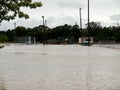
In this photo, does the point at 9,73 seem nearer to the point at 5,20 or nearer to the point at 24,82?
the point at 24,82

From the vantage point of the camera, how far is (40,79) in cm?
1844

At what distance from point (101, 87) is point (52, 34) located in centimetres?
12371

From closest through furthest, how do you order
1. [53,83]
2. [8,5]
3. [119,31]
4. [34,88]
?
[8,5] → [34,88] → [53,83] → [119,31]

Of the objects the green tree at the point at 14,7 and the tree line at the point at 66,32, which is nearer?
the green tree at the point at 14,7

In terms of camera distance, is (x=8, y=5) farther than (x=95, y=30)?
No

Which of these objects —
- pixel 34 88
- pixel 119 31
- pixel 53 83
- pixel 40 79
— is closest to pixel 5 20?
pixel 34 88

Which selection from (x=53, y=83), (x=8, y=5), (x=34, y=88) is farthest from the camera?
(x=53, y=83)

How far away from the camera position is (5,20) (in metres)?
10.3

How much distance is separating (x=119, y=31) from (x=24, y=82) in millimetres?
109982

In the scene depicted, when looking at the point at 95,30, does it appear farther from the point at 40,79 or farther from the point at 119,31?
the point at 40,79

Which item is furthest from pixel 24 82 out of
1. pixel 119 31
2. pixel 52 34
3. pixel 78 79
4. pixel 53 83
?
pixel 52 34

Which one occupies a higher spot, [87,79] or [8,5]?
[8,5]

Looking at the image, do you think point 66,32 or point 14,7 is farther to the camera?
point 66,32

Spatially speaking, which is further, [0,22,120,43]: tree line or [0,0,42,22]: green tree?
[0,22,120,43]: tree line
